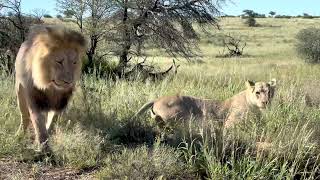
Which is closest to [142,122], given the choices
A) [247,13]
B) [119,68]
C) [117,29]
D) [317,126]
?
[317,126]

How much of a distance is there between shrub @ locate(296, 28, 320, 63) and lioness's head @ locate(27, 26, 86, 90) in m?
37.6

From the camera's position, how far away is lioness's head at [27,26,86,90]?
630 centimetres

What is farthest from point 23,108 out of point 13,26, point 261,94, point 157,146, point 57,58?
point 13,26

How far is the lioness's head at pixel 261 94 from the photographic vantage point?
889 centimetres

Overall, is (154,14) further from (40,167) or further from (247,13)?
(247,13)

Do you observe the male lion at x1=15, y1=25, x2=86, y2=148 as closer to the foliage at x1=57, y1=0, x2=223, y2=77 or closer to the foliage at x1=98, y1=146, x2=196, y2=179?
the foliage at x1=98, y1=146, x2=196, y2=179

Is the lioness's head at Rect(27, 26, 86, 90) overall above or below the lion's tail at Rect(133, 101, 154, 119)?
above

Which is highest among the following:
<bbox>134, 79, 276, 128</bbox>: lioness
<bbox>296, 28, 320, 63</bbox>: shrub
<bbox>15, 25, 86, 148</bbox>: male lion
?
<bbox>15, 25, 86, 148</bbox>: male lion

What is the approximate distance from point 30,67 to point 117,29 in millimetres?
14812

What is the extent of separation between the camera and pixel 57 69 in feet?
20.8

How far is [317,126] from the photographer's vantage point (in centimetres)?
726

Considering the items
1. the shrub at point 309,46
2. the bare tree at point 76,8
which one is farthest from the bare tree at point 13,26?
the shrub at point 309,46

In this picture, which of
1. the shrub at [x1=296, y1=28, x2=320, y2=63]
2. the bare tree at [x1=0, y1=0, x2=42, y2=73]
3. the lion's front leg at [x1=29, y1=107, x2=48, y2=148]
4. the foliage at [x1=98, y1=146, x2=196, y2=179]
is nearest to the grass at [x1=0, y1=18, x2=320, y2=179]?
the foliage at [x1=98, y1=146, x2=196, y2=179]

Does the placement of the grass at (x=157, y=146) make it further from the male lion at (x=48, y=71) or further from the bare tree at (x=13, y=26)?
the bare tree at (x=13, y=26)
